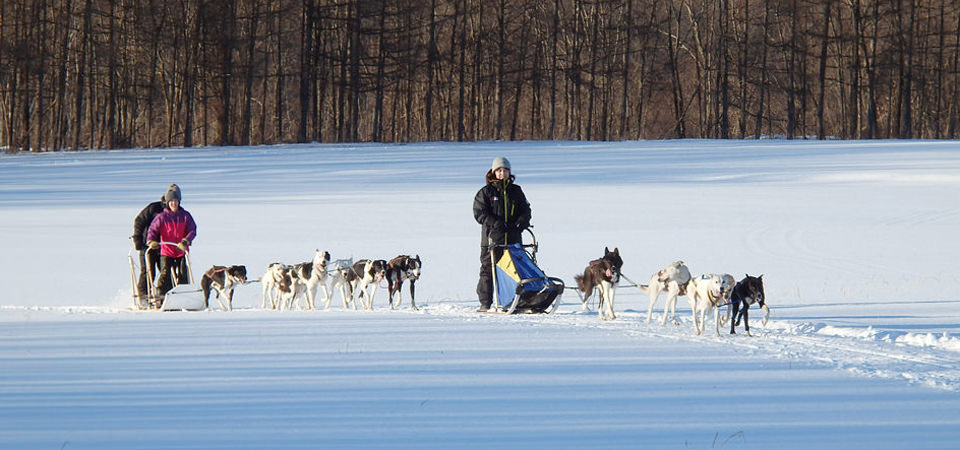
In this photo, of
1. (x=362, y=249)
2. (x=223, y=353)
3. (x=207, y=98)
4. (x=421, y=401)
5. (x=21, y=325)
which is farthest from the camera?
(x=207, y=98)

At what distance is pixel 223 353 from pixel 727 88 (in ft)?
116

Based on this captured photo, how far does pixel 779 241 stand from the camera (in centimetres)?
1630

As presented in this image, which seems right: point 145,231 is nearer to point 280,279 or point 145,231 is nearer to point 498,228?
point 280,279

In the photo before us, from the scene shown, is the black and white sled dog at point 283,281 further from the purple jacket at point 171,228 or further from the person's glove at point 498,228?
the person's glove at point 498,228

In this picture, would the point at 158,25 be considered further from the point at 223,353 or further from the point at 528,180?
the point at 223,353

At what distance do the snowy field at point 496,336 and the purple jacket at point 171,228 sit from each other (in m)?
0.93

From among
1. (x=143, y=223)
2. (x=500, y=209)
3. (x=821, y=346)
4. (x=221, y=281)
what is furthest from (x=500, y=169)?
(x=143, y=223)

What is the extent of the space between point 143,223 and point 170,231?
1.67 feet

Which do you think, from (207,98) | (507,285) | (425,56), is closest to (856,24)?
(425,56)

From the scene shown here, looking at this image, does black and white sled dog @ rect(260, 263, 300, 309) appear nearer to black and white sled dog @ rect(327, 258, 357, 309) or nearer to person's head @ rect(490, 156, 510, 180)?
black and white sled dog @ rect(327, 258, 357, 309)

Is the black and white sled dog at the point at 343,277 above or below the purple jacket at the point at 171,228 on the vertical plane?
below

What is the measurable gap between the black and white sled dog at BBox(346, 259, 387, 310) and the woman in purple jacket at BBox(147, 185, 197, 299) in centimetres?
165

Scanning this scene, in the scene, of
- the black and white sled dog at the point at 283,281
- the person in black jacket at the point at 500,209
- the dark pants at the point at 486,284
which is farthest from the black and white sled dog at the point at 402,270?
the black and white sled dog at the point at 283,281

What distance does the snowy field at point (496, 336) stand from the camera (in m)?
4.47
